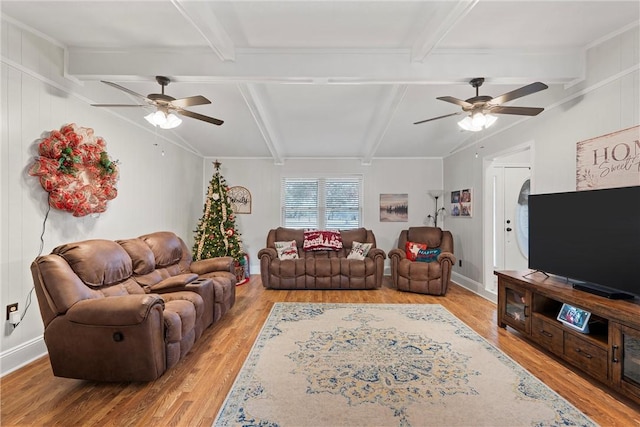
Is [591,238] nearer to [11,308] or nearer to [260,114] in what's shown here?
[260,114]

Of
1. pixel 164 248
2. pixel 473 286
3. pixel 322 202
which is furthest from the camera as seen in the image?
pixel 322 202

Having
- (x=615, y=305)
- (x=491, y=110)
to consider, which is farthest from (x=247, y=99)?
(x=615, y=305)

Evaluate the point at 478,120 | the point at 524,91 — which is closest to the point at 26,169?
the point at 478,120

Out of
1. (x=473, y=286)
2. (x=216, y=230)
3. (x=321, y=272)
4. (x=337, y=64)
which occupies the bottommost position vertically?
(x=473, y=286)

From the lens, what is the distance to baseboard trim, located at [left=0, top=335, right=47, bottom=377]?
246cm

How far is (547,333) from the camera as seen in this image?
281cm

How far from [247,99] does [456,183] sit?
4187 mm

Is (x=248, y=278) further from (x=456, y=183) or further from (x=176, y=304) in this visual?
(x=456, y=183)

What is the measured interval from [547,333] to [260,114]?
13.2ft

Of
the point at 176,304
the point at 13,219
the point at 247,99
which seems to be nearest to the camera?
the point at 13,219

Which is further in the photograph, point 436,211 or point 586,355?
point 436,211

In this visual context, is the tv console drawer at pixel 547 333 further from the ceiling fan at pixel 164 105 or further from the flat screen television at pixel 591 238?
the ceiling fan at pixel 164 105

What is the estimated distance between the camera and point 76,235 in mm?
3170

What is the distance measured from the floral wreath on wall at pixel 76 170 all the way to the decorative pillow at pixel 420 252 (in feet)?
14.9
